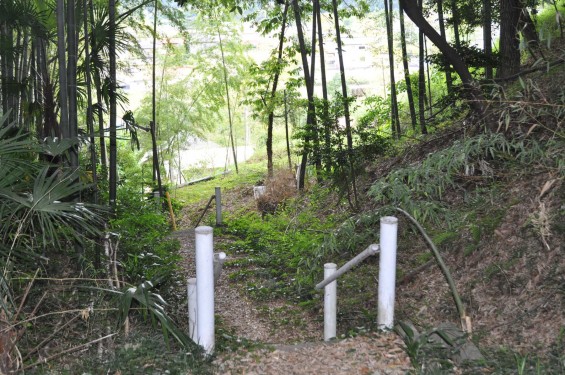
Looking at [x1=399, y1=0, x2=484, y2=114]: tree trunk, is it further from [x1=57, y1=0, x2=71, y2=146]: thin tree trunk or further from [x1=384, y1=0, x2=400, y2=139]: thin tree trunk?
[x1=57, y1=0, x2=71, y2=146]: thin tree trunk

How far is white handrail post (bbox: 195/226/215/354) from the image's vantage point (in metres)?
3.32

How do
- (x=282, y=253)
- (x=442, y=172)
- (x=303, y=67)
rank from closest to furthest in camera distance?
(x=442, y=172) → (x=282, y=253) → (x=303, y=67)

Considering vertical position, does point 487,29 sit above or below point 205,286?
above

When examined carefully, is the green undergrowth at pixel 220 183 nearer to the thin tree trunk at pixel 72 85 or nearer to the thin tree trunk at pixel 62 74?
the thin tree trunk at pixel 72 85

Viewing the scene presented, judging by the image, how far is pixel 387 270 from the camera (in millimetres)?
3582

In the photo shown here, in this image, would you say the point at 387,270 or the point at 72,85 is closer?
the point at 387,270

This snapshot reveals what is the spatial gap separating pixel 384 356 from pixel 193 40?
14.6 meters

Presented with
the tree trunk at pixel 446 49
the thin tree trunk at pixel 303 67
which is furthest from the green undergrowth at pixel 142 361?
the thin tree trunk at pixel 303 67

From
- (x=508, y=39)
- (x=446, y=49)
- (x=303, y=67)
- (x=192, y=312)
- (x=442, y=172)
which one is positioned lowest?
(x=192, y=312)

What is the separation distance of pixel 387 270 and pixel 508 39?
472cm

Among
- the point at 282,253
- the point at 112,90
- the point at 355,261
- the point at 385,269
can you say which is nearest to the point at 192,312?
the point at 355,261

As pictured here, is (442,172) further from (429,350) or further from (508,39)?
(429,350)

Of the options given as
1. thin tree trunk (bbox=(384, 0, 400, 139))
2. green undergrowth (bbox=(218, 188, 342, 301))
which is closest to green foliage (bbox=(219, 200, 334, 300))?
Answer: green undergrowth (bbox=(218, 188, 342, 301))

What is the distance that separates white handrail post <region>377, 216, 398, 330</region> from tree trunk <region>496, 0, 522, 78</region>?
438cm
